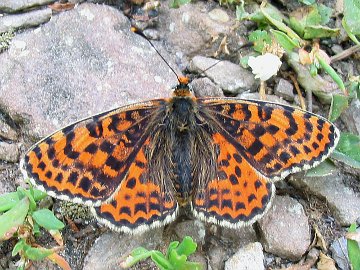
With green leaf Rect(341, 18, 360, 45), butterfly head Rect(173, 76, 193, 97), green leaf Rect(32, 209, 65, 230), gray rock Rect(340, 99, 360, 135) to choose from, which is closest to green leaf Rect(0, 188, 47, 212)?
green leaf Rect(32, 209, 65, 230)

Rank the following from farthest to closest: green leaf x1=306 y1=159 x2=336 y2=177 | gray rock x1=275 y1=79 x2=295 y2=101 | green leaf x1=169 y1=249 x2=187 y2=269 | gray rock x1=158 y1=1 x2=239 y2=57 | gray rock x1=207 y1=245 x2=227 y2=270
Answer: gray rock x1=158 y1=1 x2=239 y2=57 < gray rock x1=275 y1=79 x2=295 y2=101 < green leaf x1=306 y1=159 x2=336 y2=177 < gray rock x1=207 y1=245 x2=227 y2=270 < green leaf x1=169 y1=249 x2=187 y2=269

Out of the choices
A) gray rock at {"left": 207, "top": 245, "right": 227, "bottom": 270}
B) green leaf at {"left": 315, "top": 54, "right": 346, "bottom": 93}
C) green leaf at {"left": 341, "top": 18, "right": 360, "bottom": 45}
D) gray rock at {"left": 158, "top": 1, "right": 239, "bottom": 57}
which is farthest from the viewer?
gray rock at {"left": 158, "top": 1, "right": 239, "bottom": 57}

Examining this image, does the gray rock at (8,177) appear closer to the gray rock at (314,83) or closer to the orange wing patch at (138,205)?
the orange wing patch at (138,205)

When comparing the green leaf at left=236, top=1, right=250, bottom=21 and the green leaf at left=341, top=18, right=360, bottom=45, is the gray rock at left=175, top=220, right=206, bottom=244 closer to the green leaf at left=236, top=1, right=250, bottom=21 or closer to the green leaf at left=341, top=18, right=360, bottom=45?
the green leaf at left=236, top=1, right=250, bottom=21

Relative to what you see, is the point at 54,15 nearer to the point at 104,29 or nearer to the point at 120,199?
the point at 104,29

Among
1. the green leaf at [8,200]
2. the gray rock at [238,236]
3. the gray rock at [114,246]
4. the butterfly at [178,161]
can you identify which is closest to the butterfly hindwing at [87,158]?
the butterfly at [178,161]

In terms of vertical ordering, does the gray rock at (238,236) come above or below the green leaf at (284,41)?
below
